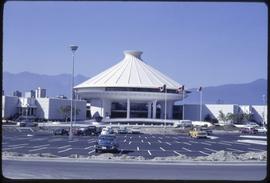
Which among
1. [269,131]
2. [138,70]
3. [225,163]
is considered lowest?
[225,163]

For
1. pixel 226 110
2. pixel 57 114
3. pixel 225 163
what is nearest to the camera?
pixel 225 163

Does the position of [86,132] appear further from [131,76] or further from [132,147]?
[131,76]

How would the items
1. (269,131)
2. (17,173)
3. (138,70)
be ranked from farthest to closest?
1. (138,70)
2. (17,173)
3. (269,131)

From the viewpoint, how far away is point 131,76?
307 feet

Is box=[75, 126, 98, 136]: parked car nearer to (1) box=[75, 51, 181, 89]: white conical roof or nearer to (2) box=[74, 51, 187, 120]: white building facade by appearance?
(2) box=[74, 51, 187, 120]: white building facade

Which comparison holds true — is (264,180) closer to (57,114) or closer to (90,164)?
(90,164)

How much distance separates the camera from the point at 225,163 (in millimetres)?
14688

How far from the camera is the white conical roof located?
8938cm

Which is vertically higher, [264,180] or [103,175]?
[264,180]

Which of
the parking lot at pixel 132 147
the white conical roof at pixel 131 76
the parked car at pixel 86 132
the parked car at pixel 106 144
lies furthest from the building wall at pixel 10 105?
the parked car at pixel 106 144

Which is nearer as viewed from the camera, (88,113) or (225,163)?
(225,163)

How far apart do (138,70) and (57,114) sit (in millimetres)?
25969

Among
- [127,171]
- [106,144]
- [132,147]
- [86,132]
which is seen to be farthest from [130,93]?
[127,171]

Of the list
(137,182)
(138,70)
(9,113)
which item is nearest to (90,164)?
(137,182)
